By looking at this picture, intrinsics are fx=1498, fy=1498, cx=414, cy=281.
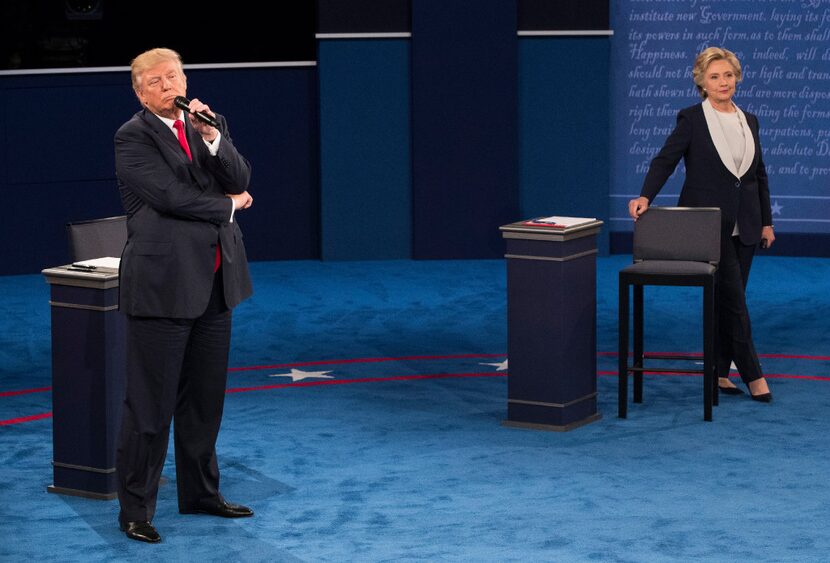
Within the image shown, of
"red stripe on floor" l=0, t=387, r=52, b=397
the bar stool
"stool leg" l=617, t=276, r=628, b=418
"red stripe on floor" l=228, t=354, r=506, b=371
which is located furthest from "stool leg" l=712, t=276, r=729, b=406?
"red stripe on floor" l=0, t=387, r=52, b=397

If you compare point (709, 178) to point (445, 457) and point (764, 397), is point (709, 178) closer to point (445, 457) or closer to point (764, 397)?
point (764, 397)

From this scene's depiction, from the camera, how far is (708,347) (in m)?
7.08

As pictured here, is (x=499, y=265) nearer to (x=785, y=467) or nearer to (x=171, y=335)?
(x=785, y=467)

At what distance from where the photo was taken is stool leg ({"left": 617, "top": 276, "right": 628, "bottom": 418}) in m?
7.09

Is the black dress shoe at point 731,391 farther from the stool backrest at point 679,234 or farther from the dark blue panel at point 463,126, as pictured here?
the dark blue panel at point 463,126

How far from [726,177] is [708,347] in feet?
3.11

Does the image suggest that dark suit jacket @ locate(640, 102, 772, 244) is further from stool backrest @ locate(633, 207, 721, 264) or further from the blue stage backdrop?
the blue stage backdrop

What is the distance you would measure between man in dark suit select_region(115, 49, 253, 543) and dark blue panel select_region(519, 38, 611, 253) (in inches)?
249

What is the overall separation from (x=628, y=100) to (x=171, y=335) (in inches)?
279

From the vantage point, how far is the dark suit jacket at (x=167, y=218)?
531 centimetres

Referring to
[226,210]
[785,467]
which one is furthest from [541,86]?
[226,210]

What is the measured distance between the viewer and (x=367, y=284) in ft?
35.8

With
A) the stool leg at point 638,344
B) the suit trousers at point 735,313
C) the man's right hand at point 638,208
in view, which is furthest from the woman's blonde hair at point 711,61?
the stool leg at point 638,344

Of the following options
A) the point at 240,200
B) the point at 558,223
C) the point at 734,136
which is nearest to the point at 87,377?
the point at 240,200
